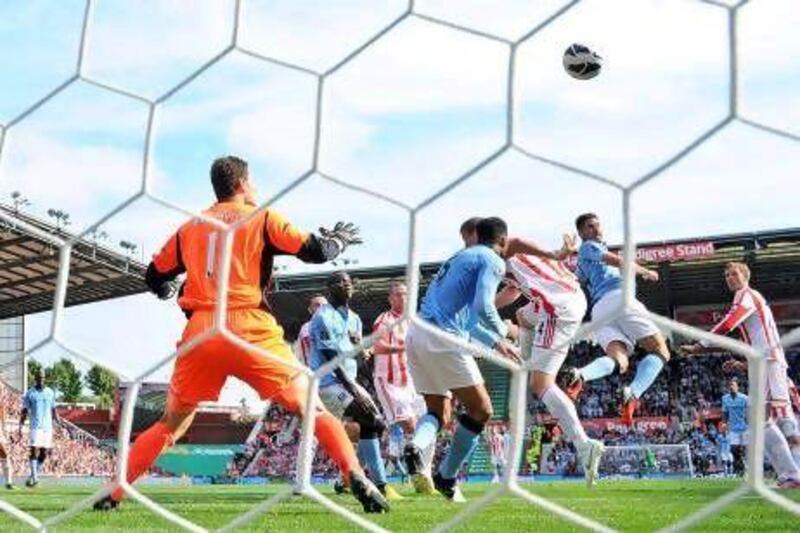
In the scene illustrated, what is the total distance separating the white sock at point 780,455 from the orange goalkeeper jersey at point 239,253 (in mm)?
3615

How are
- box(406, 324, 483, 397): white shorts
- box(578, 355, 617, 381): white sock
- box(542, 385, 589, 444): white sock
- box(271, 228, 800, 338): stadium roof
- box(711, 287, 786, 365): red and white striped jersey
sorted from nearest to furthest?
box(406, 324, 483, 397): white shorts
box(542, 385, 589, 444): white sock
box(711, 287, 786, 365): red and white striped jersey
box(578, 355, 617, 381): white sock
box(271, 228, 800, 338): stadium roof

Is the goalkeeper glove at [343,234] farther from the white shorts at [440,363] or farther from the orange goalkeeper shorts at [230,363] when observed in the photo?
the white shorts at [440,363]

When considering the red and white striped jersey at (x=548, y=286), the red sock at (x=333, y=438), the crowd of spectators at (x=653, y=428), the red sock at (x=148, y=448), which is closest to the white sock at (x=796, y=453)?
the red and white striped jersey at (x=548, y=286)

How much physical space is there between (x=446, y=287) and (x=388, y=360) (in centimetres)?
400

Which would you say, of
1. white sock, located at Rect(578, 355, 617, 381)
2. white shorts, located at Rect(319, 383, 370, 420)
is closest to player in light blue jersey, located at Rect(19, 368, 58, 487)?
white shorts, located at Rect(319, 383, 370, 420)

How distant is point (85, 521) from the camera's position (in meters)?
3.68

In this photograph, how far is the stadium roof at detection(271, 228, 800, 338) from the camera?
16.6 metres

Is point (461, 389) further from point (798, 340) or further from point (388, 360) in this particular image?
point (388, 360)

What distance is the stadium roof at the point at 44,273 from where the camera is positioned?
10.9ft

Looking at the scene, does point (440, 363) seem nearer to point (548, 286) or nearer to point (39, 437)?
point (548, 286)

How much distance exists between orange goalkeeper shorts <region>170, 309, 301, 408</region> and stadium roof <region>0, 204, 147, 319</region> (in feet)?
1.13

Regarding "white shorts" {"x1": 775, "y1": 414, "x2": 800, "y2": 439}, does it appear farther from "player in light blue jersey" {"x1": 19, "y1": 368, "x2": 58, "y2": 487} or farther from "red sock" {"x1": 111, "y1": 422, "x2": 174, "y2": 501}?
"player in light blue jersey" {"x1": 19, "y1": 368, "x2": 58, "y2": 487}

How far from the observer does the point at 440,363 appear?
14.3ft

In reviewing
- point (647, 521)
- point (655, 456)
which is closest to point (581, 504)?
point (647, 521)
